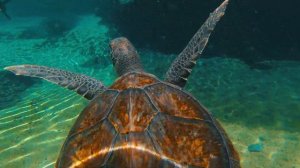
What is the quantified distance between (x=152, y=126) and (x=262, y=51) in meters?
6.77

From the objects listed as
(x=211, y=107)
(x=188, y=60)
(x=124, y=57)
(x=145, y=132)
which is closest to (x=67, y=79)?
(x=124, y=57)

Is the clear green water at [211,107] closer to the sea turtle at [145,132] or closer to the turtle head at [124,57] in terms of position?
the turtle head at [124,57]

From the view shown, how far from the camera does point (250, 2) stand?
8367mm

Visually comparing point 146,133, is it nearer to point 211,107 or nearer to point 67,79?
point 67,79

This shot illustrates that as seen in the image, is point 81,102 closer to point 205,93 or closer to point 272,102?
point 205,93

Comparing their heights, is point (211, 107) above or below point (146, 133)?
below

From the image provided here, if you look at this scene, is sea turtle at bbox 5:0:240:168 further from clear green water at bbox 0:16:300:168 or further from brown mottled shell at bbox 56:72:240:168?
clear green water at bbox 0:16:300:168

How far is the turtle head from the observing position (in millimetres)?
4434

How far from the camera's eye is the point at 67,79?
453 centimetres

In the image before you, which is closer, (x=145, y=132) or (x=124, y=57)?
(x=145, y=132)

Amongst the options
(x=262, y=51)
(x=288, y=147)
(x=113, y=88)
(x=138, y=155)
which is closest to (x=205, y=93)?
(x=288, y=147)

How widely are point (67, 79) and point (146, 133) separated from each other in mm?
2428

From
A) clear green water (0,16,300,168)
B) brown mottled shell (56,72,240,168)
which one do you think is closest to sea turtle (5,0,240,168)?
brown mottled shell (56,72,240,168)

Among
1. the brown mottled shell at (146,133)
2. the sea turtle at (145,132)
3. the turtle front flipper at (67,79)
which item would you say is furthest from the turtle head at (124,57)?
the brown mottled shell at (146,133)
